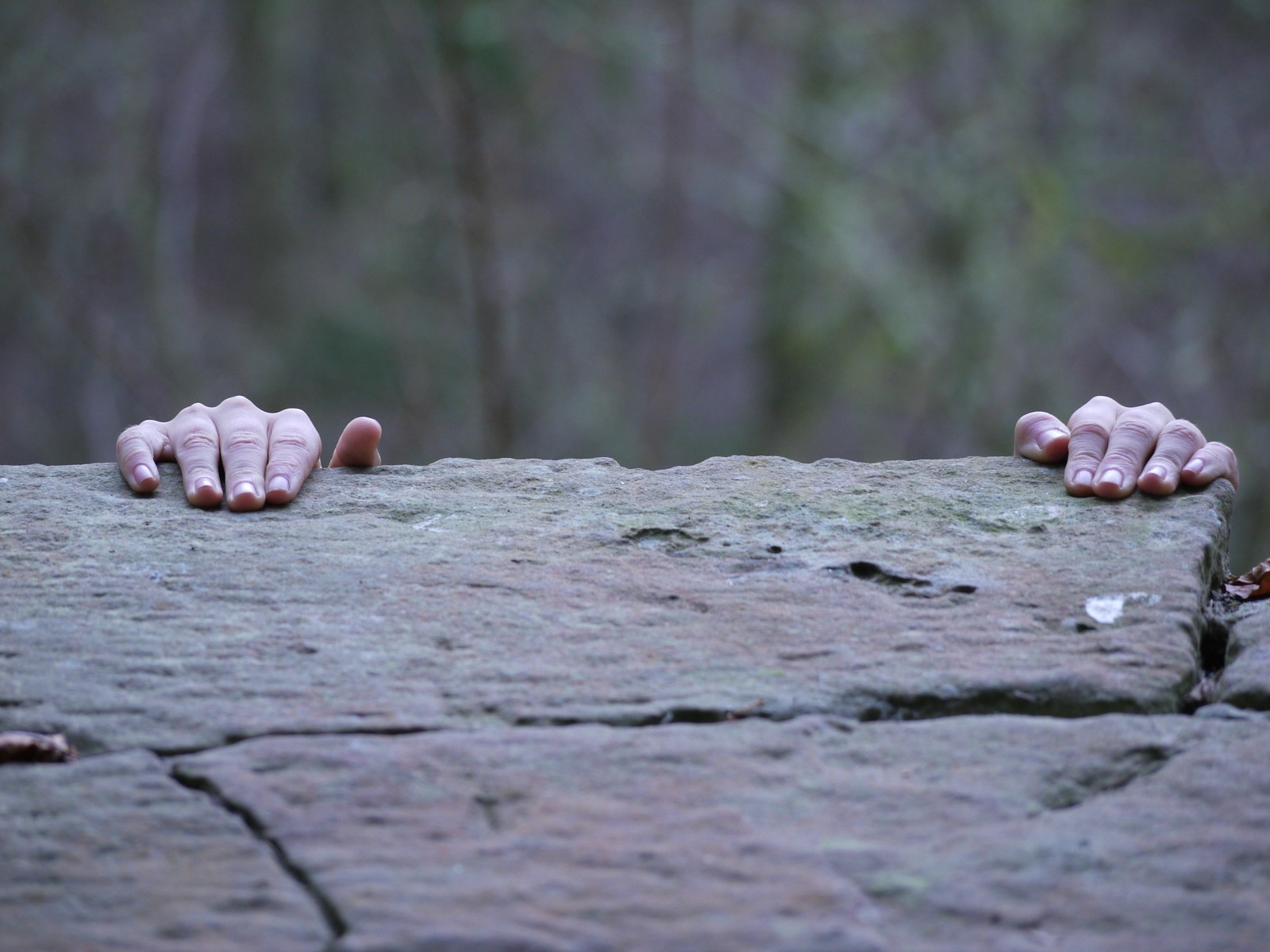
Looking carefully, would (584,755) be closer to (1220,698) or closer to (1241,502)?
(1220,698)

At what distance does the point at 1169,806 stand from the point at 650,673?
694mm

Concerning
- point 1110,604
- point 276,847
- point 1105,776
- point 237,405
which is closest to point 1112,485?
point 1110,604

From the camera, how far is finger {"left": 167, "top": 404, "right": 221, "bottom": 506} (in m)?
2.35

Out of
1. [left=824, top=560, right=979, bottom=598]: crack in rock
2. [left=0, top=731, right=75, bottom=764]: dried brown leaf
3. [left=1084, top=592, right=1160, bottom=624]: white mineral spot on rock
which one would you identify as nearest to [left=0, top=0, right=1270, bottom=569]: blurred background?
[left=824, top=560, right=979, bottom=598]: crack in rock

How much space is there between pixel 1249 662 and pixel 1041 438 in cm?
71

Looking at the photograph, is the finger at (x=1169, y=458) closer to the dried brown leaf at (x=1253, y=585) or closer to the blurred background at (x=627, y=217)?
the dried brown leaf at (x=1253, y=585)

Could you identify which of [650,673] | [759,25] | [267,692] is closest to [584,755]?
[650,673]

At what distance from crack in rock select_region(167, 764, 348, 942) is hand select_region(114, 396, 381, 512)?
2.75ft

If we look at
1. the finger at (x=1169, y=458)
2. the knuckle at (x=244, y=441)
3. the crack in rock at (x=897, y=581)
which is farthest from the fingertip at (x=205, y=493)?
the finger at (x=1169, y=458)

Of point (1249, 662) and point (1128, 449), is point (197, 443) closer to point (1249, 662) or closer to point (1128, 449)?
point (1128, 449)

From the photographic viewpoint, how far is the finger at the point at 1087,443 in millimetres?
2318

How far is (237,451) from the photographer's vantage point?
2434 millimetres

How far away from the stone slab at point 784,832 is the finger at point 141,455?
3.07 feet

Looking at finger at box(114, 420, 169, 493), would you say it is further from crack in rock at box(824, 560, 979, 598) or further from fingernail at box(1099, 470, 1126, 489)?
fingernail at box(1099, 470, 1126, 489)
